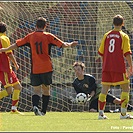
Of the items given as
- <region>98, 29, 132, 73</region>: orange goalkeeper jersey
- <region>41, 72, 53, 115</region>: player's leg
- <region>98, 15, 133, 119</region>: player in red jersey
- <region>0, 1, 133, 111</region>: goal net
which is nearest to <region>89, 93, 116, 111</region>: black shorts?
<region>0, 1, 133, 111</region>: goal net

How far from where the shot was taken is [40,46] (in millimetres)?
10859

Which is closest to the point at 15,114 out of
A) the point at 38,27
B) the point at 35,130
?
the point at 38,27

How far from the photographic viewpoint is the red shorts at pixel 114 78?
1003cm

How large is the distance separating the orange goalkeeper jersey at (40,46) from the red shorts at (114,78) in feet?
4.01

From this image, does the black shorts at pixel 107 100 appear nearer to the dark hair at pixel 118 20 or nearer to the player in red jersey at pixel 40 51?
the player in red jersey at pixel 40 51

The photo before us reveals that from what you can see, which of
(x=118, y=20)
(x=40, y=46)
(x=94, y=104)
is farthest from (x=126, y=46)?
(x=94, y=104)

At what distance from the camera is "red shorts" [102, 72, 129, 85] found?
10031mm

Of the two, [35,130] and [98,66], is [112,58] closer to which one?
[35,130]

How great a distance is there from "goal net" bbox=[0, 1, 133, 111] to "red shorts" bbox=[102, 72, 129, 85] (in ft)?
16.0

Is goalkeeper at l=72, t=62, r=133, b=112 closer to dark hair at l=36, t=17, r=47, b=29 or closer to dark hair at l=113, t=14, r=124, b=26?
dark hair at l=36, t=17, r=47, b=29

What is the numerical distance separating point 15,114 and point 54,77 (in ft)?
12.6

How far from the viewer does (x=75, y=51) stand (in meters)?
15.4

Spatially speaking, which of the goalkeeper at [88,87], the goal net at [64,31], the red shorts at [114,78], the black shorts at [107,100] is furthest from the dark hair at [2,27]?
the goal net at [64,31]

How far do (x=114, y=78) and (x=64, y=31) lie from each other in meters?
5.22
